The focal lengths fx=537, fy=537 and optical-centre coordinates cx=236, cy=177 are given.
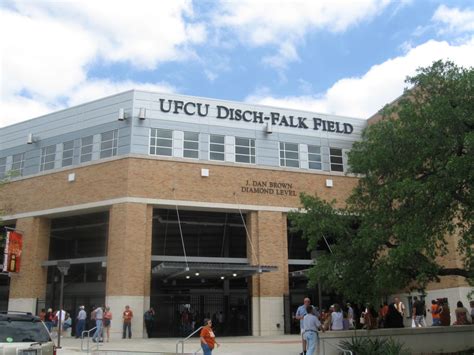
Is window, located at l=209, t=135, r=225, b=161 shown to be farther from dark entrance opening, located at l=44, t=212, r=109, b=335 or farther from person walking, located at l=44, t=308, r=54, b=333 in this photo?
person walking, located at l=44, t=308, r=54, b=333

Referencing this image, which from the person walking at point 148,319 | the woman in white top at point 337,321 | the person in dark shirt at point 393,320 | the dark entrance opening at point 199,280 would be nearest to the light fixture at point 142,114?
the dark entrance opening at point 199,280

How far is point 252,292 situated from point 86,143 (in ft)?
42.7

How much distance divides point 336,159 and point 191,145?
31.4ft

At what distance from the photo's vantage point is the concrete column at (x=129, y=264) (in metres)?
27.0

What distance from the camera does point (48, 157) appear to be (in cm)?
3309

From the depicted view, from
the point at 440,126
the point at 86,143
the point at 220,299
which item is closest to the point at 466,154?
the point at 440,126

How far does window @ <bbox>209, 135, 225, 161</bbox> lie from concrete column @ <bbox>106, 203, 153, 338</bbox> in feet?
16.8

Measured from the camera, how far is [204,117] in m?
31.6

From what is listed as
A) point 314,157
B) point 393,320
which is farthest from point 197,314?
point 393,320

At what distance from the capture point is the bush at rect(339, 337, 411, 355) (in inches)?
541

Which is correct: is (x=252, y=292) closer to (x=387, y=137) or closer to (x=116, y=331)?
(x=116, y=331)

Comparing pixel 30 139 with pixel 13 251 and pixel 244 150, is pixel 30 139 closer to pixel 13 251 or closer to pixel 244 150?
pixel 13 251

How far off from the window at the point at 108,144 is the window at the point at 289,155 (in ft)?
32.6

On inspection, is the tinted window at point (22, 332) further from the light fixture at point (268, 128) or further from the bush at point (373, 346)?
the light fixture at point (268, 128)
